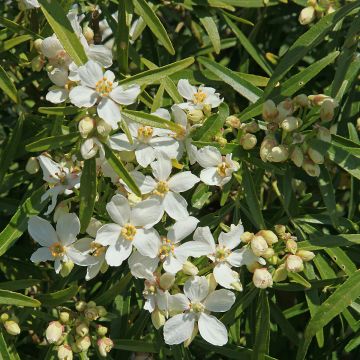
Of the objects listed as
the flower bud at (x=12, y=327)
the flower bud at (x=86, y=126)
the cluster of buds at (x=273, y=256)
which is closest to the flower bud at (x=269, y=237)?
the cluster of buds at (x=273, y=256)

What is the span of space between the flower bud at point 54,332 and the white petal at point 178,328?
269 millimetres

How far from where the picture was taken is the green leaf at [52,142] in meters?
1.66

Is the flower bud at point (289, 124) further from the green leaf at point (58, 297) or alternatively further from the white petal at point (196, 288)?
the green leaf at point (58, 297)

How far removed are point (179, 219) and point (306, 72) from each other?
1.72ft

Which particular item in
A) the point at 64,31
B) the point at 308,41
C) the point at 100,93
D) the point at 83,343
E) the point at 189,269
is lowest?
the point at 83,343

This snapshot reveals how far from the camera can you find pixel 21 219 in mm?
1877

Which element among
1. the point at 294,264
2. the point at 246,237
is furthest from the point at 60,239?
the point at 294,264

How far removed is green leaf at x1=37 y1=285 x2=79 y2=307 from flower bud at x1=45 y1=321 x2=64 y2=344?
0.06m

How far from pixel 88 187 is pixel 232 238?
0.39m

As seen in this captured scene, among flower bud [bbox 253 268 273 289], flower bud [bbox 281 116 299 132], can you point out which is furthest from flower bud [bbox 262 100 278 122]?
flower bud [bbox 253 268 273 289]

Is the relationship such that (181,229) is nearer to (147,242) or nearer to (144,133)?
(147,242)

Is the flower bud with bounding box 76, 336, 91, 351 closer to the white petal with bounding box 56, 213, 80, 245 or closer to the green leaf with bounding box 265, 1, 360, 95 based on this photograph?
the white petal with bounding box 56, 213, 80, 245

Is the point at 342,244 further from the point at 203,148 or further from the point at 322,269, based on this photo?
the point at 203,148

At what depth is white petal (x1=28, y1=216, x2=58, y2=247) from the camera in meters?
1.79
